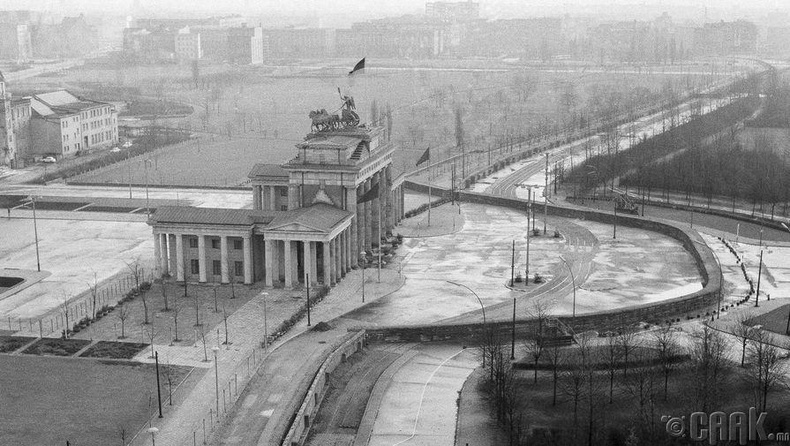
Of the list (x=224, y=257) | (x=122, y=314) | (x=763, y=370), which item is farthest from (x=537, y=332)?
(x=224, y=257)

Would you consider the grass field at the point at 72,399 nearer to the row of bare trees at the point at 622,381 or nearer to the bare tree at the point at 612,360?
the row of bare trees at the point at 622,381

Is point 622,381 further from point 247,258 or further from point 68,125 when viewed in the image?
point 68,125

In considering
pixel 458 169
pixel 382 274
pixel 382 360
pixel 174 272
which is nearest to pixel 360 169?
pixel 382 274

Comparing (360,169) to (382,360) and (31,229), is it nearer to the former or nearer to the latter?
(382,360)

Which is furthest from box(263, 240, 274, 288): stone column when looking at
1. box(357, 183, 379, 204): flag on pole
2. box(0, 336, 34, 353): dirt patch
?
box(0, 336, 34, 353): dirt patch

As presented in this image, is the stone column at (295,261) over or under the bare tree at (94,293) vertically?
over

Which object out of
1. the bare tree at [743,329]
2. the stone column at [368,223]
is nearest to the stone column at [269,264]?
the stone column at [368,223]

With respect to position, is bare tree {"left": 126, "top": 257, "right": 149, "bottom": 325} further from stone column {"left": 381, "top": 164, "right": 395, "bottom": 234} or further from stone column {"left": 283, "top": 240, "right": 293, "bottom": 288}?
stone column {"left": 381, "top": 164, "right": 395, "bottom": 234}
